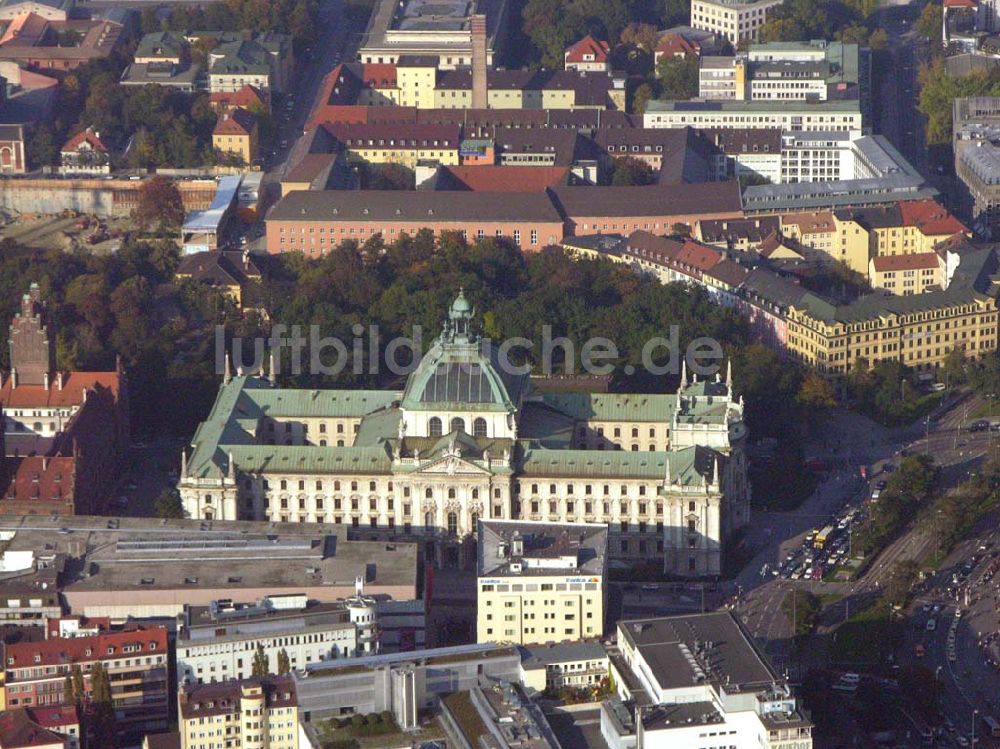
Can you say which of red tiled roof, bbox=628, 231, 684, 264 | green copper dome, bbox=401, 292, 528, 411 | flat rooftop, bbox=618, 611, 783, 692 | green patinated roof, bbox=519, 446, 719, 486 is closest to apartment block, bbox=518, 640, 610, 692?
flat rooftop, bbox=618, 611, 783, 692

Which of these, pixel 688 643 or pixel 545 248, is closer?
pixel 688 643

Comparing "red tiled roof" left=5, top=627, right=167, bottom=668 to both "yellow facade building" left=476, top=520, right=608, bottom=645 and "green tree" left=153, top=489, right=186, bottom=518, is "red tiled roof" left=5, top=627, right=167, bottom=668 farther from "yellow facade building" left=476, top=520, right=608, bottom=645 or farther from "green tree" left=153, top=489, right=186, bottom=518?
"green tree" left=153, top=489, right=186, bottom=518

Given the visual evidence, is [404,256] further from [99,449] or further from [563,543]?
[563,543]

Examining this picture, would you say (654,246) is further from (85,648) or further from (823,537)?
(85,648)

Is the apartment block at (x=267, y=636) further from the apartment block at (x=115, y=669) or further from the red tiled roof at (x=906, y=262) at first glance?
the red tiled roof at (x=906, y=262)

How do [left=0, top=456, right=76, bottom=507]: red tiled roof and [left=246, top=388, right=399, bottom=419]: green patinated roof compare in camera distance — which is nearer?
[left=0, top=456, right=76, bottom=507]: red tiled roof

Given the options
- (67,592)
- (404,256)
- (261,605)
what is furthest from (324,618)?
(404,256)
